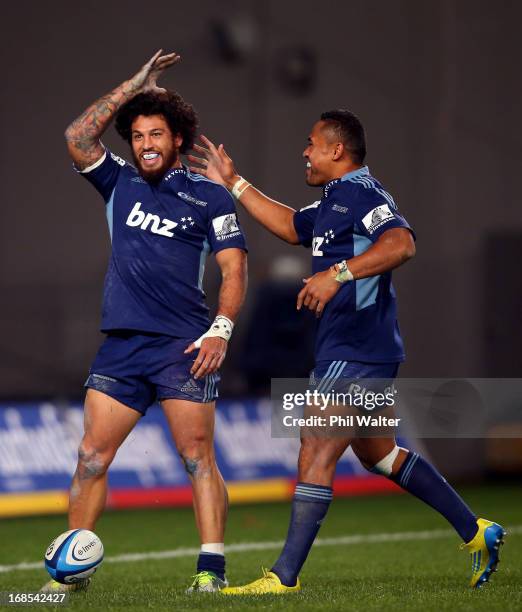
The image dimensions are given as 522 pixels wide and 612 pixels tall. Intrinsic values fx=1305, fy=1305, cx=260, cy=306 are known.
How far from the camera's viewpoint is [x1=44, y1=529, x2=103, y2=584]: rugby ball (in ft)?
19.2

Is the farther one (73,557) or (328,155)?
(328,155)

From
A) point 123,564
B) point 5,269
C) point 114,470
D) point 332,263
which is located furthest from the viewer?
point 5,269

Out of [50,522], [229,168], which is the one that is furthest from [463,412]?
[229,168]

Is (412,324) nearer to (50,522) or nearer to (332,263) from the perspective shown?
(50,522)

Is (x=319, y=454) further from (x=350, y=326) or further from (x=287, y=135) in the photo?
(x=287, y=135)

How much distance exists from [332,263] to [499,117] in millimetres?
10726

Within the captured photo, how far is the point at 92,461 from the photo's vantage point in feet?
20.4

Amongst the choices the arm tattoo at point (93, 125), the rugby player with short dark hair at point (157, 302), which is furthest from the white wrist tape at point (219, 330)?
the arm tattoo at point (93, 125)

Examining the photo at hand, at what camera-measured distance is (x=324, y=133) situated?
6348mm

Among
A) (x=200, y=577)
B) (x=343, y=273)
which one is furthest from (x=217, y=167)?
(x=200, y=577)

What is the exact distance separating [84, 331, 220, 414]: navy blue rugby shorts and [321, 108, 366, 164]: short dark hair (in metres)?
1.22

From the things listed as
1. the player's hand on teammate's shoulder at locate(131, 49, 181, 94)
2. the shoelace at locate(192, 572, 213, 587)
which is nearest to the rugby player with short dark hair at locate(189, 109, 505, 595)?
the shoelace at locate(192, 572, 213, 587)

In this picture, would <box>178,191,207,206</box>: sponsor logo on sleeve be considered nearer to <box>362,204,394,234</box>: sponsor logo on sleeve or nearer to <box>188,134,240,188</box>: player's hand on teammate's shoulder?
<box>188,134,240,188</box>: player's hand on teammate's shoulder

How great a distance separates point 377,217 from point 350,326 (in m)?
0.53
